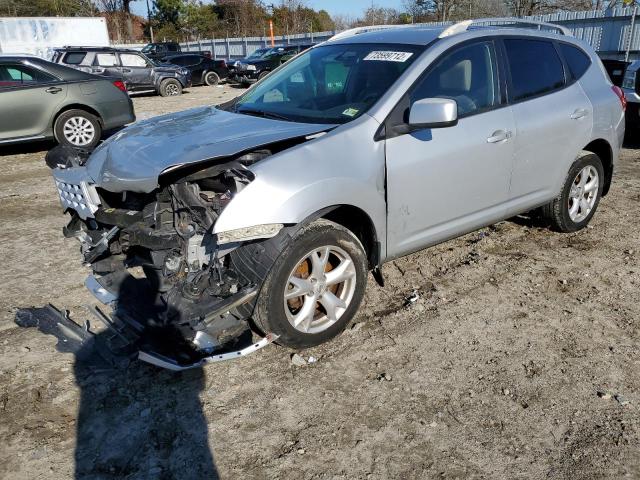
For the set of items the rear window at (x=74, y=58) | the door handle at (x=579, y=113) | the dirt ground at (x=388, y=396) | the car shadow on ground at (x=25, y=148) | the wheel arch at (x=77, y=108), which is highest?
the rear window at (x=74, y=58)

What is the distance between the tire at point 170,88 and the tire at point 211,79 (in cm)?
353

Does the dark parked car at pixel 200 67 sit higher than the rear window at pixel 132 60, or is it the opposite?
the rear window at pixel 132 60

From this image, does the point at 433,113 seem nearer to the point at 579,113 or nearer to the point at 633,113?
the point at 579,113

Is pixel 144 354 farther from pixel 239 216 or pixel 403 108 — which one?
pixel 403 108

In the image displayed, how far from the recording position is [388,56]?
386 centimetres

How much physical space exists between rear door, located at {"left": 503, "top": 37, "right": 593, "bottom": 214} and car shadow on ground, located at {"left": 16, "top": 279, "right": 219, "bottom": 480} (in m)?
2.92

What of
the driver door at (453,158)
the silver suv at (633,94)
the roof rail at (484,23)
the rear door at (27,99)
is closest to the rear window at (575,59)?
the roof rail at (484,23)

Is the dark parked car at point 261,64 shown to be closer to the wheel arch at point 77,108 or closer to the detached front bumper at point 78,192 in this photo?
the wheel arch at point 77,108

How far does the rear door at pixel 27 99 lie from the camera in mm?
8695

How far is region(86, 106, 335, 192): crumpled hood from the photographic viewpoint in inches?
121

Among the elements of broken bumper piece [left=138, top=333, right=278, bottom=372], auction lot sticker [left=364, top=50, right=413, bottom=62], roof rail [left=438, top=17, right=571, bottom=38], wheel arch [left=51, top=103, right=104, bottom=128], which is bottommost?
broken bumper piece [left=138, top=333, right=278, bottom=372]

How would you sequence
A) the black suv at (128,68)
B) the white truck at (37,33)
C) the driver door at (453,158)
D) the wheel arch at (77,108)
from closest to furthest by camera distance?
the driver door at (453,158) < the wheel arch at (77,108) < the black suv at (128,68) < the white truck at (37,33)

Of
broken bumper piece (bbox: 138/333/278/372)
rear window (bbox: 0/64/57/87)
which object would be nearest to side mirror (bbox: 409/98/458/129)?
broken bumper piece (bbox: 138/333/278/372)

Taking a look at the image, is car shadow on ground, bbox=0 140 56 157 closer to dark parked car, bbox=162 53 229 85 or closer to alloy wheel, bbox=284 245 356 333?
alloy wheel, bbox=284 245 356 333
